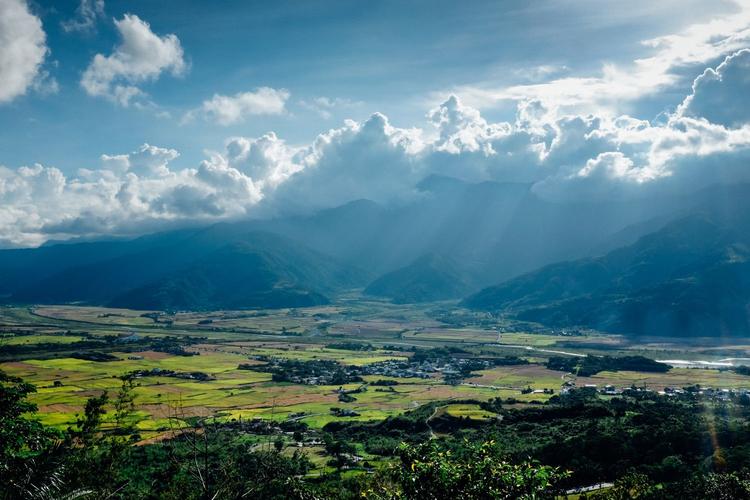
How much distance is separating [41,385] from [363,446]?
255 ft

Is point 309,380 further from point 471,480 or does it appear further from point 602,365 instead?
point 471,480

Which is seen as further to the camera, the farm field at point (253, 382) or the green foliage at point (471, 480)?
the farm field at point (253, 382)

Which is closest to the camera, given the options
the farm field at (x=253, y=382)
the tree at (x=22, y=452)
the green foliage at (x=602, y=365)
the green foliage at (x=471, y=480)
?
the green foliage at (x=471, y=480)

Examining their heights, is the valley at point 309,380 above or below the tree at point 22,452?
below

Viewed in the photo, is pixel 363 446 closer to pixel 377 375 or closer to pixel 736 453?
pixel 736 453

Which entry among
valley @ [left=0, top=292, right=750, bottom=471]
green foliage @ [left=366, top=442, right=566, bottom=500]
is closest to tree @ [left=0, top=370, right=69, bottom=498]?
green foliage @ [left=366, top=442, right=566, bottom=500]

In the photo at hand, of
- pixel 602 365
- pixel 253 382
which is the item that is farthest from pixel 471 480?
pixel 602 365

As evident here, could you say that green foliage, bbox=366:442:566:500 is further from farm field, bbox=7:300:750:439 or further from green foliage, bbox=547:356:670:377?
green foliage, bbox=547:356:670:377

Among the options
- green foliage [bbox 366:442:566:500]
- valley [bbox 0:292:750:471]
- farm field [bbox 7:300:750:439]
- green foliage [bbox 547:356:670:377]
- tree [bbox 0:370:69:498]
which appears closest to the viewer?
green foliage [bbox 366:442:566:500]

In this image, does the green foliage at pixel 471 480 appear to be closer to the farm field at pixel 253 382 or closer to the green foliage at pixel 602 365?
the farm field at pixel 253 382

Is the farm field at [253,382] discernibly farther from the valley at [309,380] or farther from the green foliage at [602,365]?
the green foliage at [602,365]

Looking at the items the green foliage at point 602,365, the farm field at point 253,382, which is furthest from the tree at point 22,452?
the green foliage at point 602,365

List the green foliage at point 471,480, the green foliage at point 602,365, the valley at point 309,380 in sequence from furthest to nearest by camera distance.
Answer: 1. the green foliage at point 602,365
2. the valley at point 309,380
3. the green foliage at point 471,480

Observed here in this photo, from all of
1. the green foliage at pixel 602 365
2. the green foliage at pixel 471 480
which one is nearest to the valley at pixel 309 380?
the green foliage at pixel 602 365
